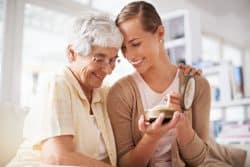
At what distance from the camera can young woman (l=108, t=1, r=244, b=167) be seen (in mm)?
1144

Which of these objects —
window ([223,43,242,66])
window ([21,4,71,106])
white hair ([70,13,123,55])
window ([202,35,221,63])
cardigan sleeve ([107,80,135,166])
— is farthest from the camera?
window ([223,43,242,66])

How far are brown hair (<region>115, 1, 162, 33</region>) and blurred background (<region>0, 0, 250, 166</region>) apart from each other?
0.60 m

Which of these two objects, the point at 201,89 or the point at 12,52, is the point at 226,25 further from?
the point at 201,89

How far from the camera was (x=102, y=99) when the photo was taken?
1228mm

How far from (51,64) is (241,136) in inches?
54.5

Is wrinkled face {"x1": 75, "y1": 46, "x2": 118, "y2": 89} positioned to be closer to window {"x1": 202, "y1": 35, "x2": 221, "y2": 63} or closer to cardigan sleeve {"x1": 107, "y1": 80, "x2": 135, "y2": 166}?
cardigan sleeve {"x1": 107, "y1": 80, "x2": 135, "y2": 166}

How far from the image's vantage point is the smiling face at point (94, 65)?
110cm

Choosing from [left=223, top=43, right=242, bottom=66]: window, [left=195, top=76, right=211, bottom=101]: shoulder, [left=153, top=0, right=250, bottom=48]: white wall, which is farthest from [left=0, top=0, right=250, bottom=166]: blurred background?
[left=223, top=43, right=242, bottom=66]: window

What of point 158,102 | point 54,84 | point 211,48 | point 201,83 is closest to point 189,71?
point 201,83

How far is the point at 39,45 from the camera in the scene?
2.30 meters

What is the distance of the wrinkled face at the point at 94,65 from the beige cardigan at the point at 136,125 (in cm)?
13

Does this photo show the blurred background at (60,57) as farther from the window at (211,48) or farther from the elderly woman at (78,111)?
the window at (211,48)

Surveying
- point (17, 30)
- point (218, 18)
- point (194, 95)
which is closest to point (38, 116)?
point (194, 95)

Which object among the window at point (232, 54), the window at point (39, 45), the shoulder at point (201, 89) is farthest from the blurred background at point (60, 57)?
the window at point (232, 54)
